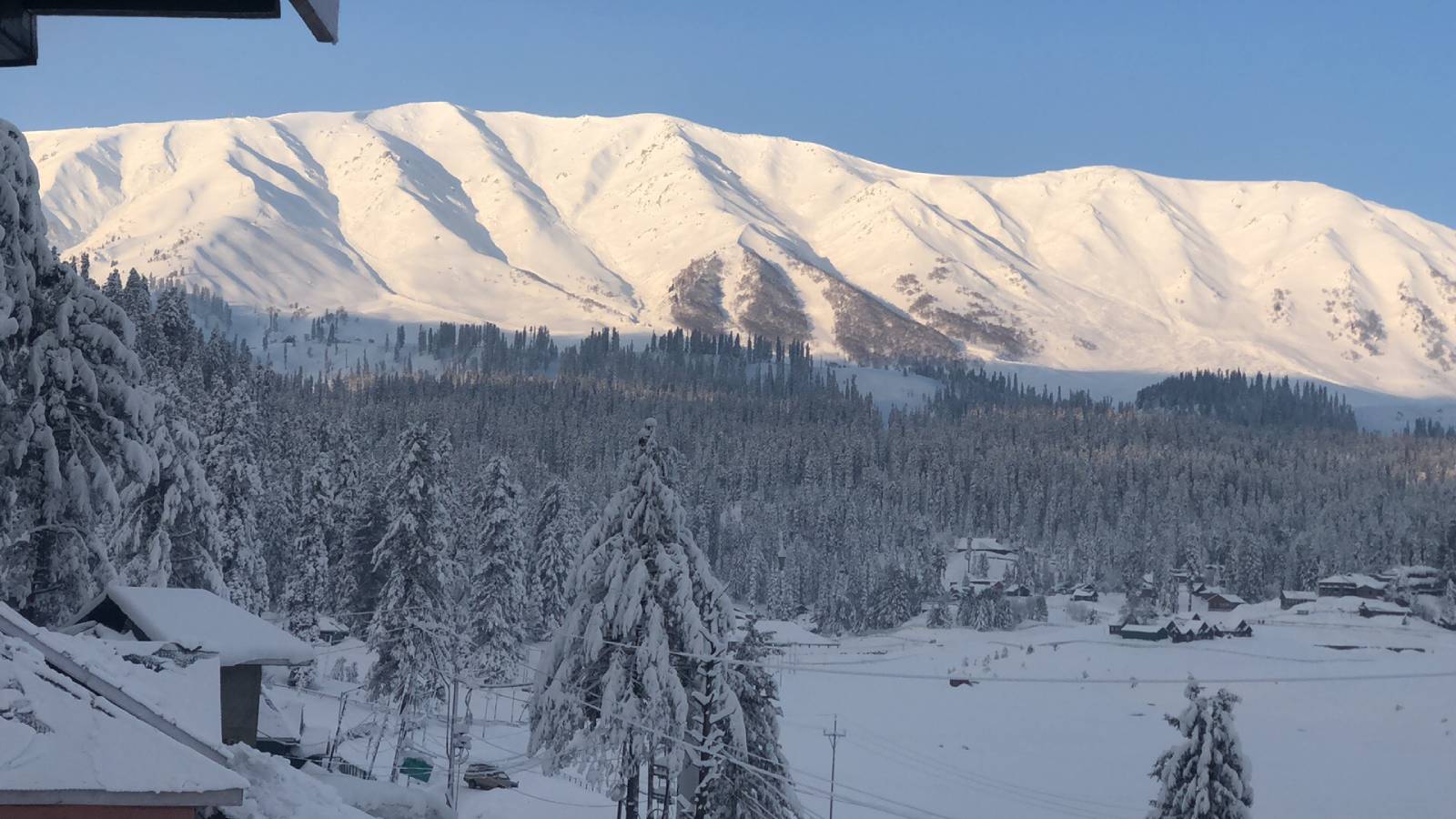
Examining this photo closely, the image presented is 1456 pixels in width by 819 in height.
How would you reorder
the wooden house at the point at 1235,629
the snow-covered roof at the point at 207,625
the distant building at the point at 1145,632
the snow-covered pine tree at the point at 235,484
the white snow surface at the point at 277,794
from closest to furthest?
the white snow surface at the point at 277,794
the snow-covered roof at the point at 207,625
the snow-covered pine tree at the point at 235,484
the wooden house at the point at 1235,629
the distant building at the point at 1145,632

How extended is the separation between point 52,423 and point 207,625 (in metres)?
8.60

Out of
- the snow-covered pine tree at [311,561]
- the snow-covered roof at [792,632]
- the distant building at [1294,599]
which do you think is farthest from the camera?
the distant building at [1294,599]

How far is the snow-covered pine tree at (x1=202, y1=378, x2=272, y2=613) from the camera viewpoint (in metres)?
50.5

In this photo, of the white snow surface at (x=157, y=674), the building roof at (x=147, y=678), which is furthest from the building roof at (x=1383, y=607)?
the building roof at (x=147, y=678)

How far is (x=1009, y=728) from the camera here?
264 feet

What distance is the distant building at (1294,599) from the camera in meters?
153

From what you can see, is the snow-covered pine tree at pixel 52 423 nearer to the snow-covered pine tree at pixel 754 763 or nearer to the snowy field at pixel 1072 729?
the snow-covered pine tree at pixel 754 763

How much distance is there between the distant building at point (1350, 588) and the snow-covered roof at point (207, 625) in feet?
498

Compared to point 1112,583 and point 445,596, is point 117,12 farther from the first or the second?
point 1112,583

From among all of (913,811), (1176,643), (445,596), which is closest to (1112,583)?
(1176,643)

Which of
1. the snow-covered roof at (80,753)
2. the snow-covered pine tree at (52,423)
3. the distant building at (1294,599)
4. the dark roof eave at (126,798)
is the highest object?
the snow-covered pine tree at (52,423)

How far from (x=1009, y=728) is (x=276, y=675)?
1604 inches

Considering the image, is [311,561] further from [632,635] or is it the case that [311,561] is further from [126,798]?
[126,798]

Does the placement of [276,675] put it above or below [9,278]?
below
